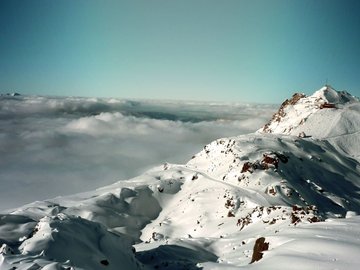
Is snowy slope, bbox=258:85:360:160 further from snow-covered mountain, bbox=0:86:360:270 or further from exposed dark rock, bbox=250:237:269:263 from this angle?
exposed dark rock, bbox=250:237:269:263

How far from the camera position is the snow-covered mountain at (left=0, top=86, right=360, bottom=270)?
27728 mm

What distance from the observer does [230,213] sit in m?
81.4

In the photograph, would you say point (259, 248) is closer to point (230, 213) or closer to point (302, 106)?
point (230, 213)

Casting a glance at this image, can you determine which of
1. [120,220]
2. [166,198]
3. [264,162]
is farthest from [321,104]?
[120,220]

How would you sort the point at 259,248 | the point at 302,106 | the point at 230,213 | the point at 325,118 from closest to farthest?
1. the point at 259,248
2. the point at 230,213
3. the point at 325,118
4. the point at 302,106

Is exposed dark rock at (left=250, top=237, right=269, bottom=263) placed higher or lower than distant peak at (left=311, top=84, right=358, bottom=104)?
lower

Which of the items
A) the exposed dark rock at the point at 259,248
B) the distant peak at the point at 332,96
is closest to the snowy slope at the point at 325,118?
the distant peak at the point at 332,96

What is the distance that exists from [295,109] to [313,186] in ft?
302

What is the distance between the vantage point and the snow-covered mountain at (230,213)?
2773cm

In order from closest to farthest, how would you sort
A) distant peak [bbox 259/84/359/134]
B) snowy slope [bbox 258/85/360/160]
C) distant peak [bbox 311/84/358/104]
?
snowy slope [bbox 258/85/360/160], distant peak [bbox 259/84/359/134], distant peak [bbox 311/84/358/104]

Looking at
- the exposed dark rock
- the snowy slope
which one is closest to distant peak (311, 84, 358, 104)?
the snowy slope

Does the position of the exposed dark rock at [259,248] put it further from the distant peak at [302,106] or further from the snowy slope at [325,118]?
the distant peak at [302,106]

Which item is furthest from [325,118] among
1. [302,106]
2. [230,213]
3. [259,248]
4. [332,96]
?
[259,248]

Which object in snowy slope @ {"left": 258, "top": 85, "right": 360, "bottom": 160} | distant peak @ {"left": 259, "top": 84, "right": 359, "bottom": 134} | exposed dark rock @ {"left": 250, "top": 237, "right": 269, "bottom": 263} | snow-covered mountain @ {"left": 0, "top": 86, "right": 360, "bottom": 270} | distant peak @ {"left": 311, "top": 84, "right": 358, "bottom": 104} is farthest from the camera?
distant peak @ {"left": 311, "top": 84, "right": 358, "bottom": 104}
